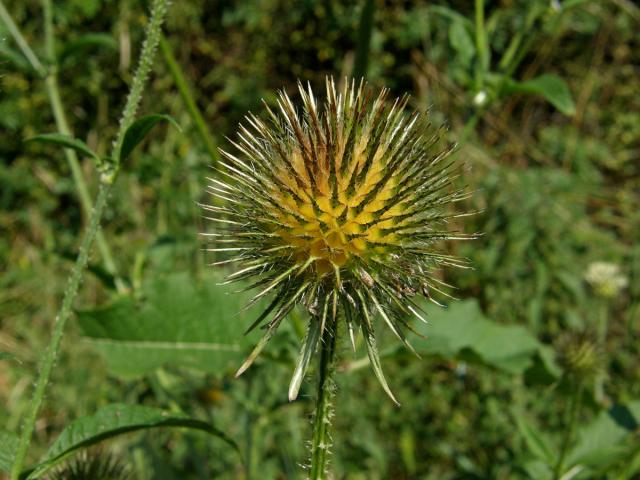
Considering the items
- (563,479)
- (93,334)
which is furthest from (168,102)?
(563,479)

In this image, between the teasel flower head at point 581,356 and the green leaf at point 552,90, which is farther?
the teasel flower head at point 581,356

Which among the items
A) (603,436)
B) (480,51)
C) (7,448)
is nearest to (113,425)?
(7,448)

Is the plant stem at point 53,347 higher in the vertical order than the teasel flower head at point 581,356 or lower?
lower

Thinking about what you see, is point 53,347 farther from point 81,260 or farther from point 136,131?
point 136,131

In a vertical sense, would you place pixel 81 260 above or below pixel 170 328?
below

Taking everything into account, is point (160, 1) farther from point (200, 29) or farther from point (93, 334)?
point (200, 29)

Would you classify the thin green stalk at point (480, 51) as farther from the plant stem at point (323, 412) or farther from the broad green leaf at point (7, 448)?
the broad green leaf at point (7, 448)

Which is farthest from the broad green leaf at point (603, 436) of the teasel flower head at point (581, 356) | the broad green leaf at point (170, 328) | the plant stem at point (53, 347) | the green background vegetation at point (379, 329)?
the plant stem at point (53, 347)

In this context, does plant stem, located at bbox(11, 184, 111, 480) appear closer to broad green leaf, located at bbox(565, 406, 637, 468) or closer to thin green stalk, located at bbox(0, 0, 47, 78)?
thin green stalk, located at bbox(0, 0, 47, 78)
